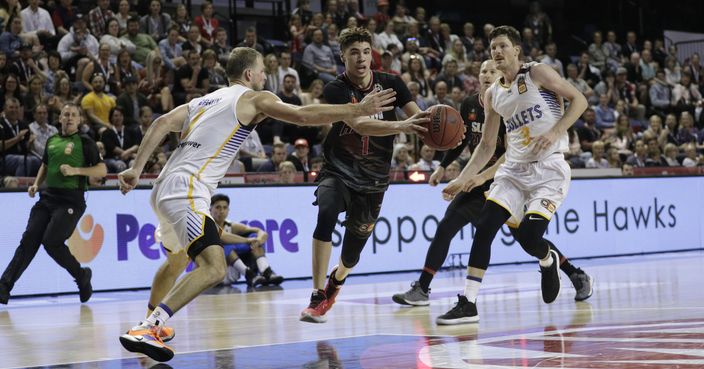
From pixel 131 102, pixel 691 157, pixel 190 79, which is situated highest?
pixel 190 79

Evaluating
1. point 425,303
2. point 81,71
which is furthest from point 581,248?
point 81,71

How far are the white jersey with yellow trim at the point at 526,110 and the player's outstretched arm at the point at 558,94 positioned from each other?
95 mm

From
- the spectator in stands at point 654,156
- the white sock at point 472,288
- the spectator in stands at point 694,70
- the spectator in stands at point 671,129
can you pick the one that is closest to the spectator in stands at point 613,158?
the spectator in stands at point 654,156

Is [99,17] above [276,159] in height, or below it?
above

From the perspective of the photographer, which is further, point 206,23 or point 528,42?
point 528,42

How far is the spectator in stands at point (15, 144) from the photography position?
1378cm

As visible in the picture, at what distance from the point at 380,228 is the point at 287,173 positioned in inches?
60.7

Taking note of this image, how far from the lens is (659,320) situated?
762 centimetres

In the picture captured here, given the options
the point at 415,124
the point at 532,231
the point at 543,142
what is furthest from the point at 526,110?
the point at 415,124

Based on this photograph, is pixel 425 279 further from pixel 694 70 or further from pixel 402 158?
pixel 694 70

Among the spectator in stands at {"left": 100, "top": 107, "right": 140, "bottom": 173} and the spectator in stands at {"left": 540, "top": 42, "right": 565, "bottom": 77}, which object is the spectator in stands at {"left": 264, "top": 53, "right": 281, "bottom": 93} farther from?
the spectator in stands at {"left": 540, "top": 42, "right": 565, "bottom": 77}

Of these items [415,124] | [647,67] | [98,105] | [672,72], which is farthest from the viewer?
[672,72]

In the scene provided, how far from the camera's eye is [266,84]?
58.3 ft

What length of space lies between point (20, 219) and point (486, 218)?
247 inches
